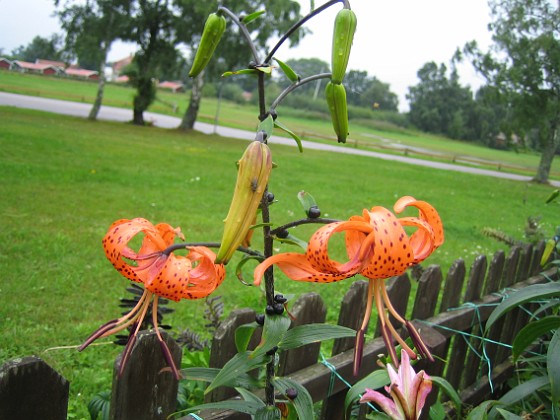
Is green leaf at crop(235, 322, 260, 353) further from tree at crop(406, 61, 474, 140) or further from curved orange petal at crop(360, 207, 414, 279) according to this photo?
tree at crop(406, 61, 474, 140)

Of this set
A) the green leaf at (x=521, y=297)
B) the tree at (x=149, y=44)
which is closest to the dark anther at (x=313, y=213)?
the green leaf at (x=521, y=297)

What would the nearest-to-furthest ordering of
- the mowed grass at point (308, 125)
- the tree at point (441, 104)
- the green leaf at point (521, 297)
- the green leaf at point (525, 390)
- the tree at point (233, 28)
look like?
1. the green leaf at point (521, 297)
2. the green leaf at point (525, 390)
3. the tree at point (233, 28)
4. the mowed grass at point (308, 125)
5. the tree at point (441, 104)

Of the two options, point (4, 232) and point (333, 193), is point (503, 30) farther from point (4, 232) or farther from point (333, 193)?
point (4, 232)

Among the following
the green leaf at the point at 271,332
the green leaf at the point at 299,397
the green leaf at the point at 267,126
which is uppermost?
the green leaf at the point at 267,126

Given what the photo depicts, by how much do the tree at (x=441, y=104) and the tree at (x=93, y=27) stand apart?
2895cm

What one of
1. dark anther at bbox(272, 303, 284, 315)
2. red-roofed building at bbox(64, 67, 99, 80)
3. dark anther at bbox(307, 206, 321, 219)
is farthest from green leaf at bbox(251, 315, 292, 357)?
red-roofed building at bbox(64, 67, 99, 80)

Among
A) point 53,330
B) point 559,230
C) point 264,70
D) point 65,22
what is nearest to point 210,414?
point 264,70

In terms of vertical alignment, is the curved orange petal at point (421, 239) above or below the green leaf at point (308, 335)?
Result: above

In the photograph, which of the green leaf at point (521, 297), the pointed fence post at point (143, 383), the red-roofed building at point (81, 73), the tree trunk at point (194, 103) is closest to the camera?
the pointed fence post at point (143, 383)

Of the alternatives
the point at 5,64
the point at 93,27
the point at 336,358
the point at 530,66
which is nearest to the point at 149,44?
the point at 93,27

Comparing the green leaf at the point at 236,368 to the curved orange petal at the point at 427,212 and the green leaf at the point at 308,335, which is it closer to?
the green leaf at the point at 308,335

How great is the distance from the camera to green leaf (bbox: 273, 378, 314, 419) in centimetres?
65

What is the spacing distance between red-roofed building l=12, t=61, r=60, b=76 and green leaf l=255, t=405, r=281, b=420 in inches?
1546

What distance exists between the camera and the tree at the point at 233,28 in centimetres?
1123
